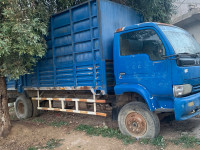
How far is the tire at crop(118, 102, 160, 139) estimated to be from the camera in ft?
13.6

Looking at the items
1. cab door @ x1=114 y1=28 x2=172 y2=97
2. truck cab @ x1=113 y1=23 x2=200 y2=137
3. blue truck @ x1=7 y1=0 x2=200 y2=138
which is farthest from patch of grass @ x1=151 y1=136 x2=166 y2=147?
cab door @ x1=114 y1=28 x2=172 y2=97

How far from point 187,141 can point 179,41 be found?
206cm

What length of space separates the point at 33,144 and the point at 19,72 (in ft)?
5.74

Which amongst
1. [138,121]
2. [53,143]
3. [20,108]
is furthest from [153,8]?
[20,108]

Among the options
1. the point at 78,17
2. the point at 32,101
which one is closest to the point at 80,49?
the point at 78,17

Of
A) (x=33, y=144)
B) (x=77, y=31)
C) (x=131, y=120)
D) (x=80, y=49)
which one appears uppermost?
(x=77, y=31)

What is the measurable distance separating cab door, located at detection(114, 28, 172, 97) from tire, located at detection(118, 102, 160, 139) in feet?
1.58

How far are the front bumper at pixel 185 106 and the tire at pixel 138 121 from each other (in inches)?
22.6

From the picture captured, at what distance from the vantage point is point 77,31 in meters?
5.16

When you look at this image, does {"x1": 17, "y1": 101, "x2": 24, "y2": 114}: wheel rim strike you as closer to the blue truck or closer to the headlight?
the blue truck

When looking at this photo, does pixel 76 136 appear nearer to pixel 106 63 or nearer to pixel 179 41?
pixel 106 63

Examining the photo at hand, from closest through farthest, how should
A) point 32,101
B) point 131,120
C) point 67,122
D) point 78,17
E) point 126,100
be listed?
point 131,120
point 126,100
point 78,17
point 67,122
point 32,101

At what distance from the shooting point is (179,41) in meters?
4.20

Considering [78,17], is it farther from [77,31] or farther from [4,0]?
[4,0]
